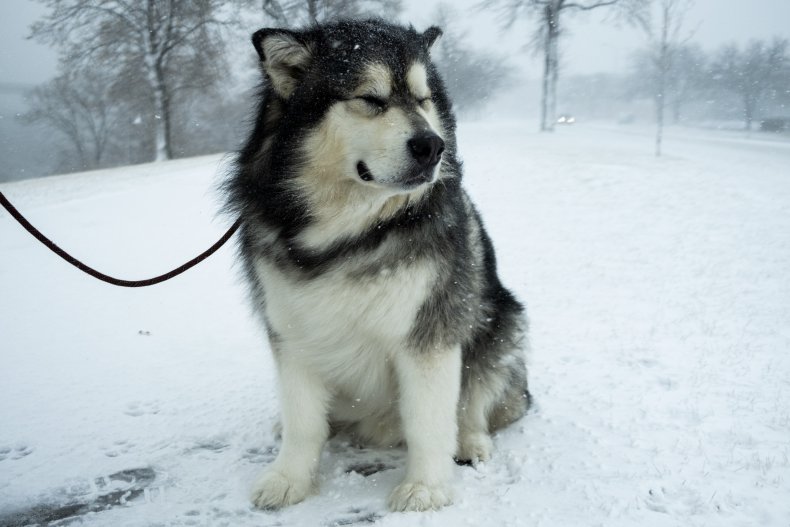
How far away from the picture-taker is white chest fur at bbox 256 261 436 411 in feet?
8.36

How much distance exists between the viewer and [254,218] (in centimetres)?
279

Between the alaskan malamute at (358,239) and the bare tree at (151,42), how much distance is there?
86.5ft

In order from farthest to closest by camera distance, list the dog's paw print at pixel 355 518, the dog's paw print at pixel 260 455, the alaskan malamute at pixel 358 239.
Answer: the dog's paw print at pixel 260 455 < the dog's paw print at pixel 355 518 < the alaskan malamute at pixel 358 239

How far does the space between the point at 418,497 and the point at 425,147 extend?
169 centimetres

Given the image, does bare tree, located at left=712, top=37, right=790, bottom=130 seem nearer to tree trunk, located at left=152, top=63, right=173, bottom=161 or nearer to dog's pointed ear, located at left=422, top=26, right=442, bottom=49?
tree trunk, located at left=152, top=63, right=173, bottom=161

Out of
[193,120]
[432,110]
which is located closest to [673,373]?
[432,110]

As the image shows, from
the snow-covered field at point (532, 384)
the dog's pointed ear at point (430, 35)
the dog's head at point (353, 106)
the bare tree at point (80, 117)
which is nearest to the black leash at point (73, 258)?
the snow-covered field at point (532, 384)

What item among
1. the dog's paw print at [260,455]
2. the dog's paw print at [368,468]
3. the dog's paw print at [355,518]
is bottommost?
the dog's paw print at [260,455]

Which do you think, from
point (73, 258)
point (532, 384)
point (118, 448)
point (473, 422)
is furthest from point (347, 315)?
point (532, 384)

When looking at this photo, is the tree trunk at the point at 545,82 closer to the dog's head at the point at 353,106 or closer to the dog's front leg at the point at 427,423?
the dog's head at the point at 353,106

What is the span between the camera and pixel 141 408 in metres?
3.99

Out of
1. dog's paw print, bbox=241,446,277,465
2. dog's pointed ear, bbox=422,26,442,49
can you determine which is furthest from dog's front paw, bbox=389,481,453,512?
dog's pointed ear, bbox=422,26,442,49

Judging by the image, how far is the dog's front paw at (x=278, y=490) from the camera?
273cm

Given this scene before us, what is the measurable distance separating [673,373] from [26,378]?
5409 mm
